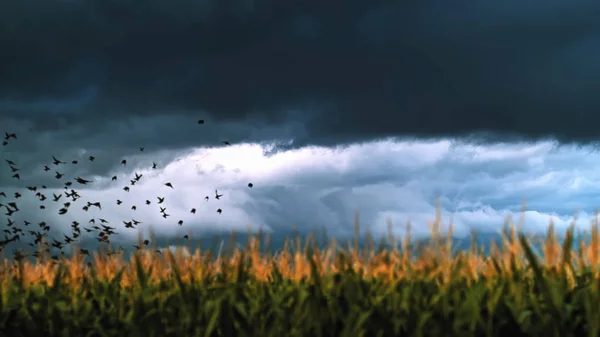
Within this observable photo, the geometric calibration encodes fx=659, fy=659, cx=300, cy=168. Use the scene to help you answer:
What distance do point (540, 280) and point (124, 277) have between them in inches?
204

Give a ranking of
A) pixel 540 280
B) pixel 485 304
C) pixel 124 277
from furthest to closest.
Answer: pixel 124 277 < pixel 485 304 < pixel 540 280

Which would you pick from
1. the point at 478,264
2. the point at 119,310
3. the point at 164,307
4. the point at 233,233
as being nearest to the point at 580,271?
the point at 478,264

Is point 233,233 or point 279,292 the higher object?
point 233,233

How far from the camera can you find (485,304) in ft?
18.3

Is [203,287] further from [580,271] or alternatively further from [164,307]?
[580,271]

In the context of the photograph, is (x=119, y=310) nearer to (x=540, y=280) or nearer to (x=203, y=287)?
(x=203, y=287)

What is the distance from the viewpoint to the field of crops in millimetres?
5301

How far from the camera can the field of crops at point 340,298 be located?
530 cm

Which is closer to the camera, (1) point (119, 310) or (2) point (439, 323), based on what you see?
(2) point (439, 323)

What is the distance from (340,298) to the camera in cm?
593

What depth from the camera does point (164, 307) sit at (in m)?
6.06

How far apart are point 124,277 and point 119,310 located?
2066mm

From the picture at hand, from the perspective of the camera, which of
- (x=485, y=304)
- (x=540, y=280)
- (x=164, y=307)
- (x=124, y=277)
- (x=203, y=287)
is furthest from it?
(x=124, y=277)

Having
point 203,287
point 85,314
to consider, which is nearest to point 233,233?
point 203,287
